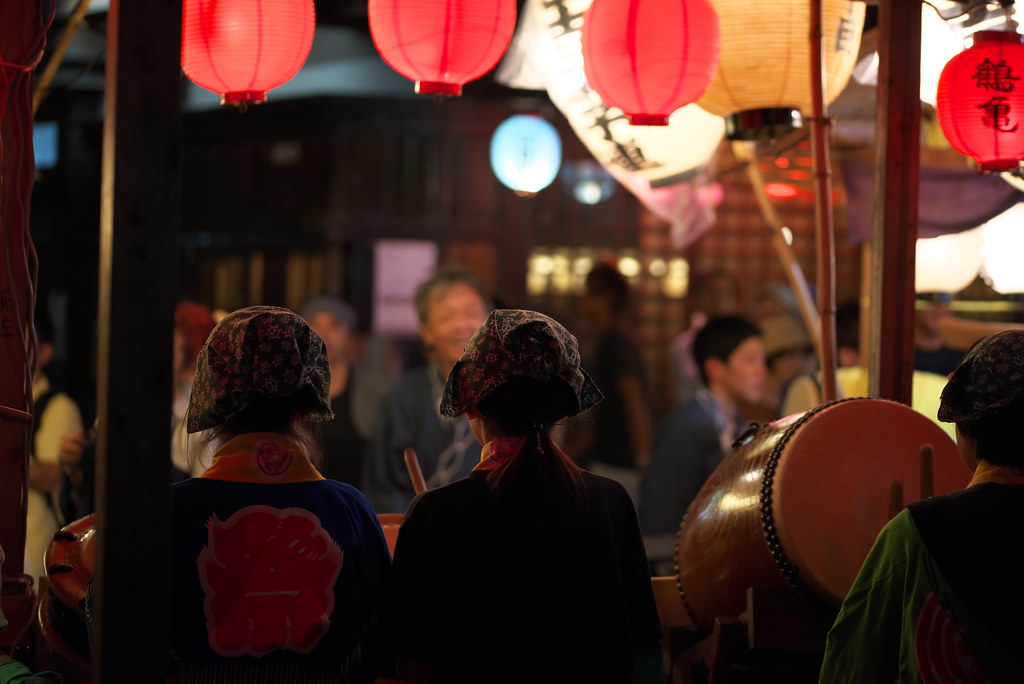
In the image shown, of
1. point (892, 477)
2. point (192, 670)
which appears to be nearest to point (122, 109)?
point (192, 670)

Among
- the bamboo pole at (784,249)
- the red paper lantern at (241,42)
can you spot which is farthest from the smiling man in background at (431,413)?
the red paper lantern at (241,42)

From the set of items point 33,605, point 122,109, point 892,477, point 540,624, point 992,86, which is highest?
point 992,86

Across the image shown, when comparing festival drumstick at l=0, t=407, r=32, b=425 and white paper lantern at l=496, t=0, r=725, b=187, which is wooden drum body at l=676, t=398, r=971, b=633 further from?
festival drumstick at l=0, t=407, r=32, b=425

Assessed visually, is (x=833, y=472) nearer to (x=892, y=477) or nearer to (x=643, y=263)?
(x=892, y=477)

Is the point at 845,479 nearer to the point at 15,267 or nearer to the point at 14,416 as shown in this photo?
the point at 14,416

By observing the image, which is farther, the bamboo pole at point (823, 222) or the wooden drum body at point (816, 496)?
the bamboo pole at point (823, 222)

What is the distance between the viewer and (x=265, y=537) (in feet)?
→ 7.54

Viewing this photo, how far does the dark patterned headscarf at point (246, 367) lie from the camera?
2311 millimetres

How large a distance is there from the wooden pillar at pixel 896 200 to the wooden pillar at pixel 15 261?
2.61 metres

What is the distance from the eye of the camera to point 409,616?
90.7 inches

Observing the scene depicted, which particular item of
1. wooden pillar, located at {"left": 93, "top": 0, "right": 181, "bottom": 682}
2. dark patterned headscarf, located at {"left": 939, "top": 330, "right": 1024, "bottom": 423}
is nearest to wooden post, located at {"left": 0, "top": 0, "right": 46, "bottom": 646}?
wooden pillar, located at {"left": 93, "top": 0, "right": 181, "bottom": 682}

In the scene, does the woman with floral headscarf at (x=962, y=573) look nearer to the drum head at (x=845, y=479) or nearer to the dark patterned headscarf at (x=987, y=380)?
the dark patterned headscarf at (x=987, y=380)

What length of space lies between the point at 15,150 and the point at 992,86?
10.3ft

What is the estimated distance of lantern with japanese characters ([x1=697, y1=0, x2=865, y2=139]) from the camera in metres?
3.88
